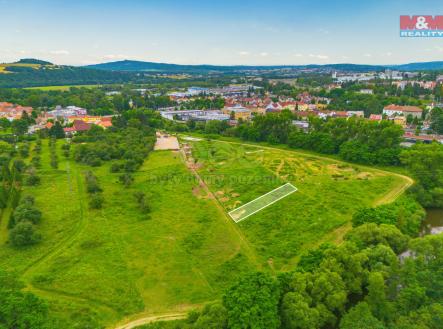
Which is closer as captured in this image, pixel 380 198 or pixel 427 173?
pixel 380 198

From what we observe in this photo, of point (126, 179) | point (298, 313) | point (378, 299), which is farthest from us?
point (126, 179)

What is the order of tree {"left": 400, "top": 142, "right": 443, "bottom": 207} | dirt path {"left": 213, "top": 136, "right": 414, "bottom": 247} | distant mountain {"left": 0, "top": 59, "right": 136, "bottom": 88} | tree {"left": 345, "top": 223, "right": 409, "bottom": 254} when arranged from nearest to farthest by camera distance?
tree {"left": 345, "top": 223, "right": 409, "bottom": 254}
dirt path {"left": 213, "top": 136, "right": 414, "bottom": 247}
tree {"left": 400, "top": 142, "right": 443, "bottom": 207}
distant mountain {"left": 0, "top": 59, "right": 136, "bottom": 88}

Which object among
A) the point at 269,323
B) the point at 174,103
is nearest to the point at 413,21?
the point at 269,323

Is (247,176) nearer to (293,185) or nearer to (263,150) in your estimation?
(293,185)

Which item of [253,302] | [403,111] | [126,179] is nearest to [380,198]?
[253,302]

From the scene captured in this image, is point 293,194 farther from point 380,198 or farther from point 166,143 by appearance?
point 166,143

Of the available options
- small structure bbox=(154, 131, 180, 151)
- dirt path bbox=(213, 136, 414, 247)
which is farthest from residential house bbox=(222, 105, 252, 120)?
dirt path bbox=(213, 136, 414, 247)

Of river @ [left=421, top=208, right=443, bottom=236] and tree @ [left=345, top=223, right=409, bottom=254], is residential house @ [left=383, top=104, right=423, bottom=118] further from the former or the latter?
tree @ [left=345, top=223, right=409, bottom=254]

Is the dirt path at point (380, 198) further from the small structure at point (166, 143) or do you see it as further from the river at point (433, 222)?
the small structure at point (166, 143)
